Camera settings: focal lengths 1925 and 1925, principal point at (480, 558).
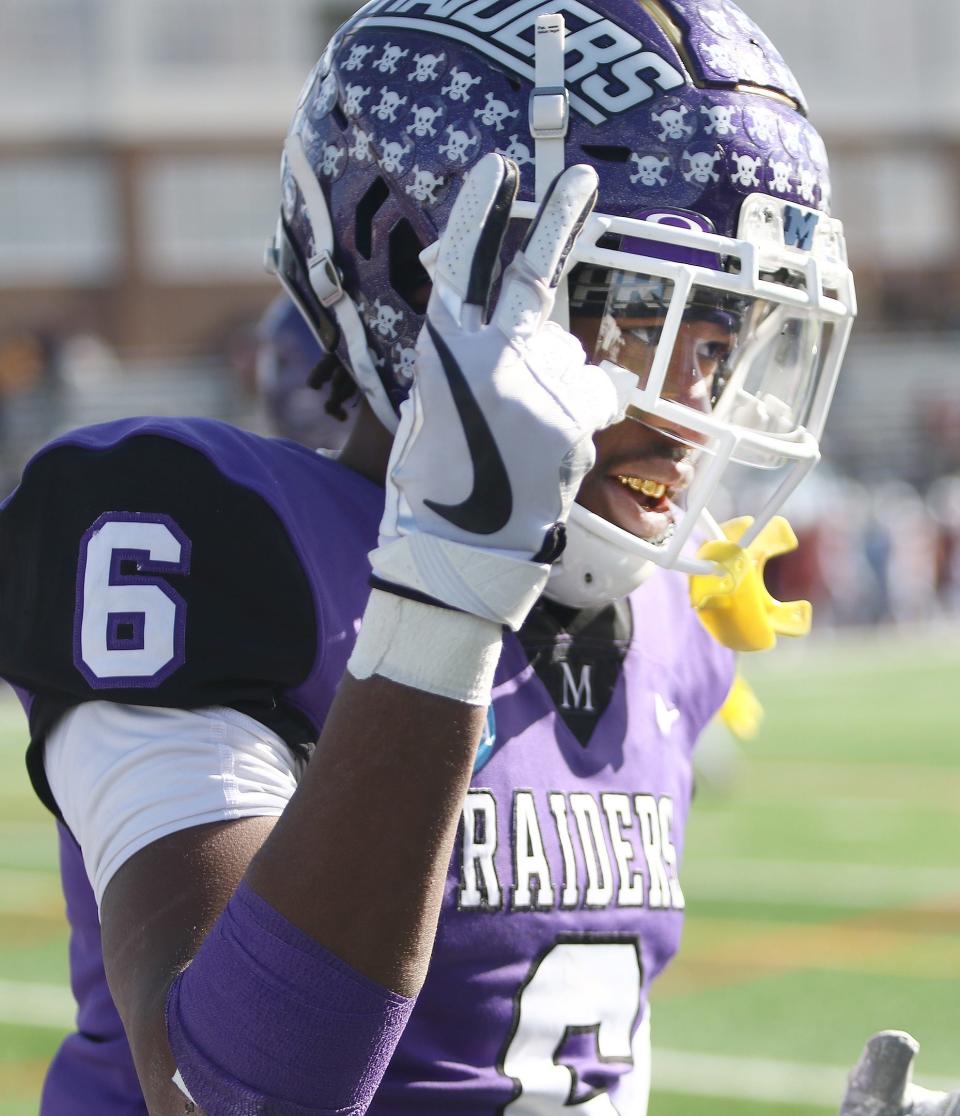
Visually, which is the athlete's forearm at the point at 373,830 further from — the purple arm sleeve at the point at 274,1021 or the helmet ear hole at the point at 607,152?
the helmet ear hole at the point at 607,152

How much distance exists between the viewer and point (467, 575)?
Result: 1.34m

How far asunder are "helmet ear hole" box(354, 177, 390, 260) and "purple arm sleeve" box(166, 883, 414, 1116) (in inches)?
30.6

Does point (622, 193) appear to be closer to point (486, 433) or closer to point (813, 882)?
point (486, 433)

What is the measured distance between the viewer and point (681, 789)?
1.98 meters

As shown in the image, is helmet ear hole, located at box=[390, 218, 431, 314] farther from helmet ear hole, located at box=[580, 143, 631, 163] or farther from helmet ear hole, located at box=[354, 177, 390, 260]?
helmet ear hole, located at box=[580, 143, 631, 163]

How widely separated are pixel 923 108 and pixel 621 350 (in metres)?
28.6

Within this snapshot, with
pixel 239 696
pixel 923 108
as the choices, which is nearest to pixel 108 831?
pixel 239 696

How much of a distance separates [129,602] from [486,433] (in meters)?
0.40

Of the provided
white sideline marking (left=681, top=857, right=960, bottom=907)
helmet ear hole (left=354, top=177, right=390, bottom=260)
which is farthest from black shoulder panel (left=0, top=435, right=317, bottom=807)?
white sideline marking (left=681, top=857, right=960, bottom=907)

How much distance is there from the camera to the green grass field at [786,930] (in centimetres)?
401

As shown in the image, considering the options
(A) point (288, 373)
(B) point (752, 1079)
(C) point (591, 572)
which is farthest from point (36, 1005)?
(C) point (591, 572)

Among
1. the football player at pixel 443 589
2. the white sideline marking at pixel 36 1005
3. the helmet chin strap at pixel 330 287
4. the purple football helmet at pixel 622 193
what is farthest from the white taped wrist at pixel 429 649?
the white sideline marking at pixel 36 1005

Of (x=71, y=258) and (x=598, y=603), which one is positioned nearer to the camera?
(x=598, y=603)

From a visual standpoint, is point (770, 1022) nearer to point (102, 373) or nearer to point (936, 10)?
point (102, 373)
